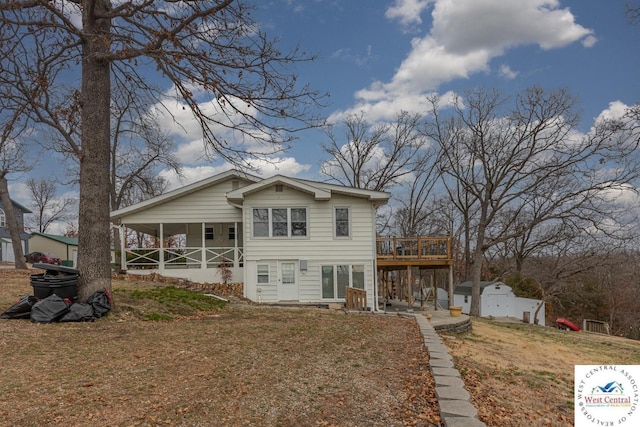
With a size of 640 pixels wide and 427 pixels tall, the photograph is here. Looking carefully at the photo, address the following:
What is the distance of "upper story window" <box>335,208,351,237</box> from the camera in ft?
53.4

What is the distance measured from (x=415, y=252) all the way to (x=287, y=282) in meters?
5.44

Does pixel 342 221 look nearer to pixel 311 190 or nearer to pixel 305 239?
pixel 305 239

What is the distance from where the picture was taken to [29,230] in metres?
44.7

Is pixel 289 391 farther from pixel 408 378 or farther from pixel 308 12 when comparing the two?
pixel 308 12

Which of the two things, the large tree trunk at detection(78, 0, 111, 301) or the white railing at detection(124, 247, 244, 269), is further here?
the white railing at detection(124, 247, 244, 269)

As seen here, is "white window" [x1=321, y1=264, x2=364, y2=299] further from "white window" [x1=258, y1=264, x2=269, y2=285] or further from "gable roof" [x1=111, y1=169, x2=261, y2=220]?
"gable roof" [x1=111, y1=169, x2=261, y2=220]

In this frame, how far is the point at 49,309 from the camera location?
25.2 ft

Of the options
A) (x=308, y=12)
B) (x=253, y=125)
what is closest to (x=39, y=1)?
(x=253, y=125)

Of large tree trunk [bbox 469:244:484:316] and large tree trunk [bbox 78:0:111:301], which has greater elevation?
large tree trunk [bbox 78:0:111:301]

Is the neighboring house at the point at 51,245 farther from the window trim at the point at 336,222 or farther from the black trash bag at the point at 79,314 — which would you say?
the black trash bag at the point at 79,314

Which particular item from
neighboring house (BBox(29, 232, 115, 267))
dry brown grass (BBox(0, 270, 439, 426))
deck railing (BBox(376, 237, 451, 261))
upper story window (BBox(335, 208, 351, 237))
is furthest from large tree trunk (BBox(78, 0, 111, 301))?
neighboring house (BBox(29, 232, 115, 267))

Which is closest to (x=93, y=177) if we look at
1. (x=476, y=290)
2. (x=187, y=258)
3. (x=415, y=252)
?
(x=187, y=258)

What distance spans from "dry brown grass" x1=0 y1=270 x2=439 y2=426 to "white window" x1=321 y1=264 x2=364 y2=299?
308 inches

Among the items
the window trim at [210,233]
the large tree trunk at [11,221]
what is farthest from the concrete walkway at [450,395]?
the large tree trunk at [11,221]
